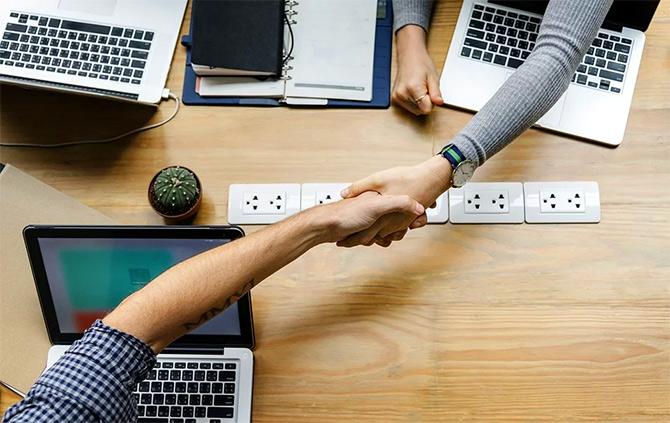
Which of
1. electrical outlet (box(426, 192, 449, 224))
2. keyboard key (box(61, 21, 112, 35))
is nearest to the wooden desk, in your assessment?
electrical outlet (box(426, 192, 449, 224))

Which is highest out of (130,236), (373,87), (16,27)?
(16,27)

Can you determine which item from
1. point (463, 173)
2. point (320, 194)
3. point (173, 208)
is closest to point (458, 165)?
point (463, 173)

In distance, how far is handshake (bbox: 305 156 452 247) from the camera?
109 centimetres

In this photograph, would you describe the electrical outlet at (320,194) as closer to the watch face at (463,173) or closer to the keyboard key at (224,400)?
the watch face at (463,173)

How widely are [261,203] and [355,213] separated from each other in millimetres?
195

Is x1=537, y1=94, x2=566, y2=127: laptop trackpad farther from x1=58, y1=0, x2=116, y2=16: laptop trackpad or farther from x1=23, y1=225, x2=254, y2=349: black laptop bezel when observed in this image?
x1=58, y1=0, x2=116, y2=16: laptop trackpad

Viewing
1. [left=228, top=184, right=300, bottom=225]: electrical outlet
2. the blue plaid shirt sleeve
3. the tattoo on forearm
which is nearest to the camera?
the blue plaid shirt sleeve

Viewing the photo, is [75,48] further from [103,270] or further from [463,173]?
[463,173]

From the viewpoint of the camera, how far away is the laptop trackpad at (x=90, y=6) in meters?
1.27

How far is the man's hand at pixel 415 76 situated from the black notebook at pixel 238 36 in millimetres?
202

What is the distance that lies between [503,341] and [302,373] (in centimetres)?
30

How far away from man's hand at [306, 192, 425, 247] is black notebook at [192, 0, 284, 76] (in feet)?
0.99

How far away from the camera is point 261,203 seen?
1.21 metres

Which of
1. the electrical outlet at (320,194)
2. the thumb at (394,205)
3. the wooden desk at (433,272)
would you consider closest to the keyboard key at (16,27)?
the wooden desk at (433,272)
